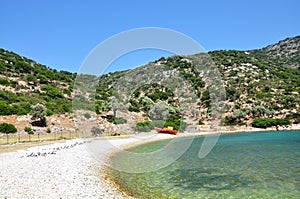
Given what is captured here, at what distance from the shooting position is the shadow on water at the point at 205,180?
12086 mm

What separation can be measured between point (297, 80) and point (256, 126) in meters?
29.1

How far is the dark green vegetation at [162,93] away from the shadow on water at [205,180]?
29.0 m

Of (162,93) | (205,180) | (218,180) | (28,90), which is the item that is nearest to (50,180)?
(205,180)

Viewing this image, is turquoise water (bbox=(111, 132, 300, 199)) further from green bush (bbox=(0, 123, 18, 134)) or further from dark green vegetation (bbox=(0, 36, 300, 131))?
dark green vegetation (bbox=(0, 36, 300, 131))

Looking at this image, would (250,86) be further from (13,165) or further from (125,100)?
(13,165)

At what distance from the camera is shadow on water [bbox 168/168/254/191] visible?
1209 cm

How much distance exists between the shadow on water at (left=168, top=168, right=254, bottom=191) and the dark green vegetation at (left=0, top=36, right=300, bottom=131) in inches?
1143

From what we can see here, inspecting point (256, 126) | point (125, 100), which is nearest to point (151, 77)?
point (125, 100)

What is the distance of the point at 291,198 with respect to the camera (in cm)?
1005

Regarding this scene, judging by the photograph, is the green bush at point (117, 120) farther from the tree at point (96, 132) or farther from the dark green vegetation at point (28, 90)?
the tree at point (96, 132)

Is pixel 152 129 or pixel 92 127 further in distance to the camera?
pixel 152 129

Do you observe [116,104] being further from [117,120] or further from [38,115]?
[38,115]

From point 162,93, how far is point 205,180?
5478 centimetres

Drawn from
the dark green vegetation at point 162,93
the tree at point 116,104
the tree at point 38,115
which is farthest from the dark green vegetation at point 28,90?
the tree at point 116,104
